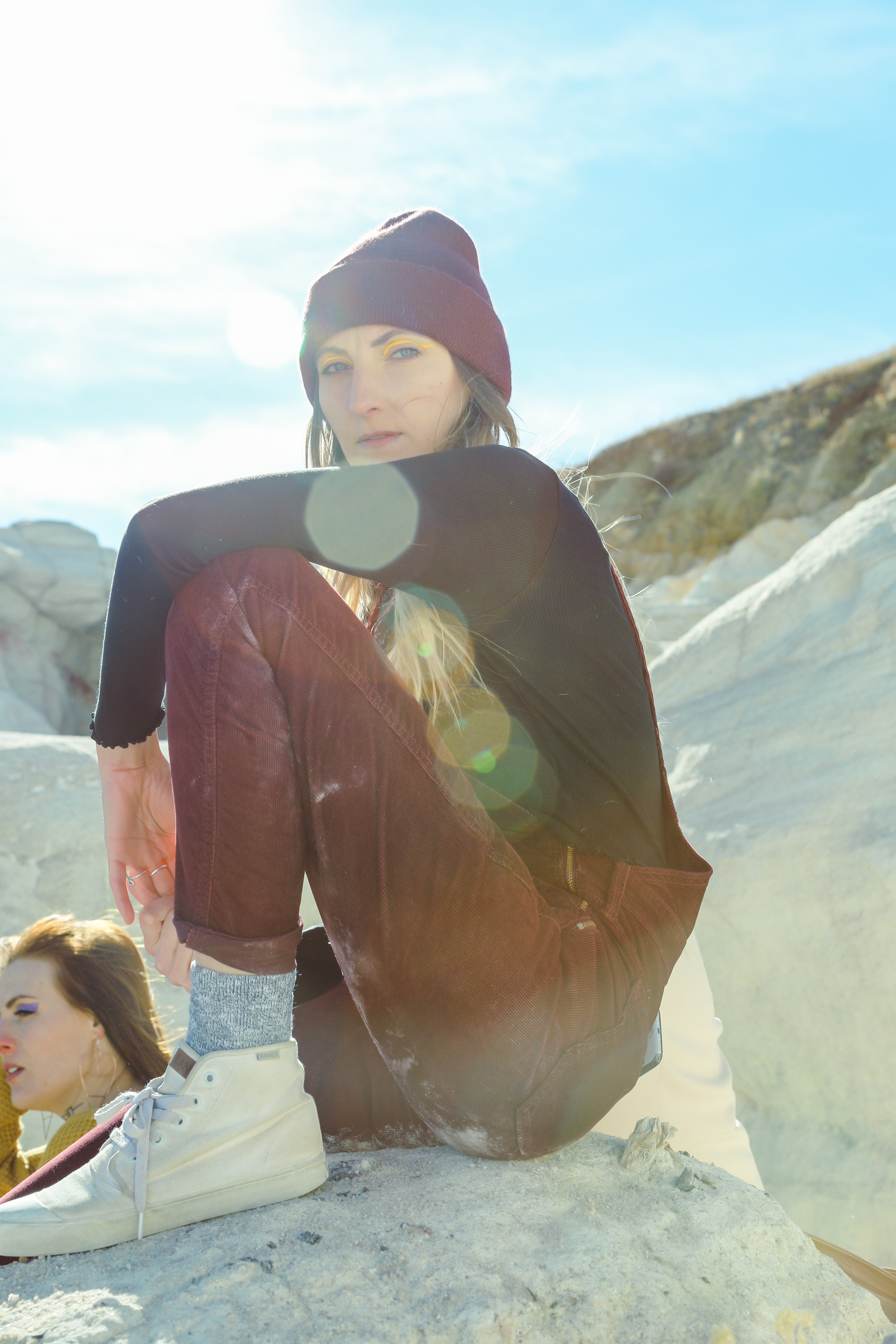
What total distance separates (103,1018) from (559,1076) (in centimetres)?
141

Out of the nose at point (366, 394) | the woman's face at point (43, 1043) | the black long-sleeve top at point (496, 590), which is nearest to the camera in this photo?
the black long-sleeve top at point (496, 590)

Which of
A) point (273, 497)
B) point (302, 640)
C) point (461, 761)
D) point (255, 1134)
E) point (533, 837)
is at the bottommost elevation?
point (255, 1134)

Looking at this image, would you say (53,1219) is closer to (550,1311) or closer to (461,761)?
(550,1311)

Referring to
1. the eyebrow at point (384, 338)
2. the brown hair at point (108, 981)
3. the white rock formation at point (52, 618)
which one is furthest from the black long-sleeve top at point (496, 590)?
the white rock formation at point (52, 618)

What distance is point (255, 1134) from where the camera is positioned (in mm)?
1261

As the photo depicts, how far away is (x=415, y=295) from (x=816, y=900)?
1.97m

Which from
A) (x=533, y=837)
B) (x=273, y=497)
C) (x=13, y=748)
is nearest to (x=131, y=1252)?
(x=533, y=837)

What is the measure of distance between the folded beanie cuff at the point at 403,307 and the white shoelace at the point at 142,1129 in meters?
1.33

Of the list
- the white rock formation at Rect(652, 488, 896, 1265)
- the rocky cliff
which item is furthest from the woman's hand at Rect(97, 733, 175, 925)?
the rocky cliff

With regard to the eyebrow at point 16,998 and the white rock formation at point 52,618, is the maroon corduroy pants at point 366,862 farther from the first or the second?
the white rock formation at point 52,618

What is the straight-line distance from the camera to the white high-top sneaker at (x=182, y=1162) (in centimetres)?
119

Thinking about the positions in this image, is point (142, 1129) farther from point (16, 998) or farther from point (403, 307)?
point (403, 307)

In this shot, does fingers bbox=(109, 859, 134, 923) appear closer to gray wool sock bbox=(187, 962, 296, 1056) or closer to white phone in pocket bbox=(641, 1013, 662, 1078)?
gray wool sock bbox=(187, 962, 296, 1056)

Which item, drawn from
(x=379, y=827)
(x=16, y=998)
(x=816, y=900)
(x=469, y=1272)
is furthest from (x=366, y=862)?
(x=816, y=900)
